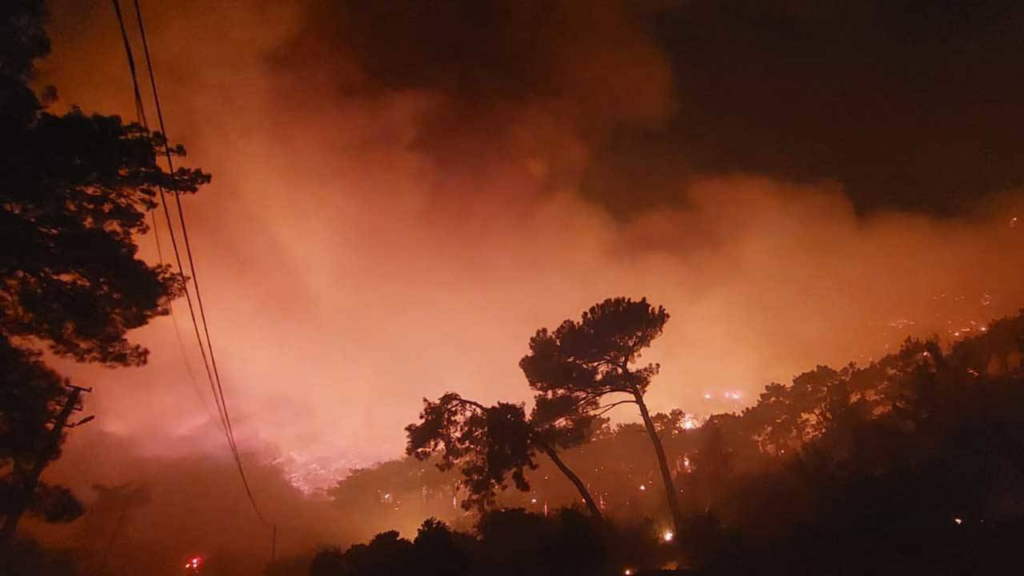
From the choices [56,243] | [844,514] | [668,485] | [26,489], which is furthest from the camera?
[668,485]

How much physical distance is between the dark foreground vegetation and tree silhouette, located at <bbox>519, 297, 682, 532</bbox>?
4886 mm

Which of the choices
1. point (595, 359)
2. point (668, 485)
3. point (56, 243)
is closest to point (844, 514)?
point (668, 485)

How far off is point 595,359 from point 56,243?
67.0 feet

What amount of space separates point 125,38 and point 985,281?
13755 cm

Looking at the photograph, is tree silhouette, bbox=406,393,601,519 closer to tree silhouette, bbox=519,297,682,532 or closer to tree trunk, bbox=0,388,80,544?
tree silhouette, bbox=519,297,682,532

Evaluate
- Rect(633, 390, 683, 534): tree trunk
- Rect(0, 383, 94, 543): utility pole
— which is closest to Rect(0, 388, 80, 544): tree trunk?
Rect(0, 383, 94, 543): utility pole

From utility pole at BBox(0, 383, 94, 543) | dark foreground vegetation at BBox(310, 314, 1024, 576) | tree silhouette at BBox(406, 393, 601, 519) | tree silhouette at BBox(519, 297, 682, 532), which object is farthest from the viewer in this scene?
tree silhouette at BBox(519, 297, 682, 532)

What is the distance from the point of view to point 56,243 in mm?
10195

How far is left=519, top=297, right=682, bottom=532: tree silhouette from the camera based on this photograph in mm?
22516

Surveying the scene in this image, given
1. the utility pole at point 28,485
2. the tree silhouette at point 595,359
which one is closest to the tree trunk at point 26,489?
the utility pole at point 28,485

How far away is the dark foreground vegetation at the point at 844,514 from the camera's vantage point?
1283cm

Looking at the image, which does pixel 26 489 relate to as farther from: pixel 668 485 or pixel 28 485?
pixel 668 485

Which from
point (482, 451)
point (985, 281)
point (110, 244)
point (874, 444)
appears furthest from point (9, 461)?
point (985, 281)

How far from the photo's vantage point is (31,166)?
30.9ft
